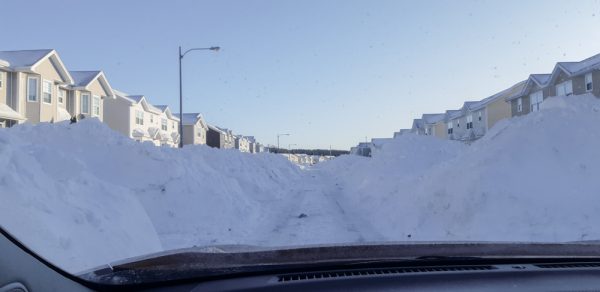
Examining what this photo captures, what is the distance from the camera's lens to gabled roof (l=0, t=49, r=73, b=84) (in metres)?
29.9

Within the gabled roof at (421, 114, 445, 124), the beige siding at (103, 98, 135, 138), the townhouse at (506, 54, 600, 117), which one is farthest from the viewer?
the gabled roof at (421, 114, 445, 124)

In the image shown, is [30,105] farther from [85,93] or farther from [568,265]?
[568,265]

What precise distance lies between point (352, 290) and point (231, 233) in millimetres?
8978

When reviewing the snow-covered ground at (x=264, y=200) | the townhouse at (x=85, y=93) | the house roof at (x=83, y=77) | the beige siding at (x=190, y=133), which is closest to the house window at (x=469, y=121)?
the beige siding at (x=190, y=133)

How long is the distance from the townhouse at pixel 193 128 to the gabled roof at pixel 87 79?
2502 centimetres

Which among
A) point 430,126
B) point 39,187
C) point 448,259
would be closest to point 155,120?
point 430,126

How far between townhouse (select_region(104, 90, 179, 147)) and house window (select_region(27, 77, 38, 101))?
11.9 m

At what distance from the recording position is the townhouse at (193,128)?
221ft

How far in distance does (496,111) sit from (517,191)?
134ft

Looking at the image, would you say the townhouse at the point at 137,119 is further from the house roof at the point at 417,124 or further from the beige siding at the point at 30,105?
the house roof at the point at 417,124

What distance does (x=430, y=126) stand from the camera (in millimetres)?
72500

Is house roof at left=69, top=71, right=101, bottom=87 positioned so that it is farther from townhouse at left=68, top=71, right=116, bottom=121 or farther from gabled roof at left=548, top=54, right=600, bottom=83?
gabled roof at left=548, top=54, right=600, bottom=83

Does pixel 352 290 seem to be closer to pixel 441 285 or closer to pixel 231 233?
pixel 441 285

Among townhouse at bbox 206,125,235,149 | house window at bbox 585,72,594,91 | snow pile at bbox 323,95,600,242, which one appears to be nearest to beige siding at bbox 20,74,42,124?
snow pile at bbox 323,95,600,242
